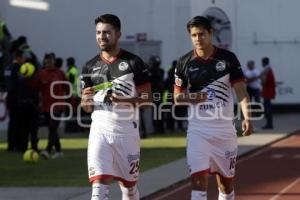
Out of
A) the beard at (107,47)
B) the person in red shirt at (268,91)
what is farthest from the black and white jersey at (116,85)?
the person in red shirt at (268,91)

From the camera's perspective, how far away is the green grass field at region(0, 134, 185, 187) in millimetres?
14352

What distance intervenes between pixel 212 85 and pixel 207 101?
168 millimetres

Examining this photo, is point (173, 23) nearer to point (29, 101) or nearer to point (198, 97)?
point (29, 101)

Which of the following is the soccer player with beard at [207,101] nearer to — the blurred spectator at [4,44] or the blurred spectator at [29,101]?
the blurred spectator at [29,101]

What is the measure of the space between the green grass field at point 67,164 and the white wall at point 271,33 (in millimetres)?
7817

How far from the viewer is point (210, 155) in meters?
8.95

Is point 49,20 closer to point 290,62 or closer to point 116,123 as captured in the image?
point 290,62

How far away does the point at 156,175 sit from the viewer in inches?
586

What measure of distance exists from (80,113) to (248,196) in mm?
11483

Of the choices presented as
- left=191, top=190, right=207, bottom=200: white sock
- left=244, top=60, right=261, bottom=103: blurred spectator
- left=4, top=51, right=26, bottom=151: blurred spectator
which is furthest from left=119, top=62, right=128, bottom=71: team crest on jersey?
left=244, top=60, right=261, bottom=103: blurred spectator

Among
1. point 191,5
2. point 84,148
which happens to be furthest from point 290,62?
point 84,148

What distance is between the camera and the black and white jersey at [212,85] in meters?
8.92

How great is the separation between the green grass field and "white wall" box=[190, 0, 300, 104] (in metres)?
7.82

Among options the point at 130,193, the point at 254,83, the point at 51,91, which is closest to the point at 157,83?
the point at 254,83
